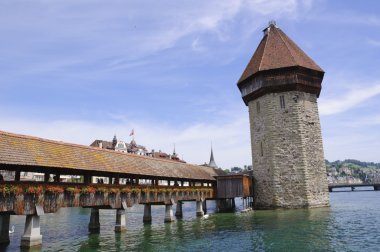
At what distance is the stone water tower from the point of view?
26797mm

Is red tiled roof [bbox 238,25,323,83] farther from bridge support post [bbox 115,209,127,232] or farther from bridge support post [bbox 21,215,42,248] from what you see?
bridge support post [bbox 21,215,42,248]

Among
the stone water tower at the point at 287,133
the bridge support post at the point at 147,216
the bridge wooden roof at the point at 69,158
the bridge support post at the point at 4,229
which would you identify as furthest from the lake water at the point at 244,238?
the stone water tower at the point at 287,133

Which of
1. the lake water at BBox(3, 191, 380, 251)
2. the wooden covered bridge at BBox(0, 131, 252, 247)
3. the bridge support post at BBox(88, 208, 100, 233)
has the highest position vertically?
the wooden covered bridge at BBox(0, 131, 252, 247)

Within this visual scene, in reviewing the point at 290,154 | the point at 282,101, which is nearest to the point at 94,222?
the point at 290,154

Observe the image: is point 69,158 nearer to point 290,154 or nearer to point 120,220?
point 120,220

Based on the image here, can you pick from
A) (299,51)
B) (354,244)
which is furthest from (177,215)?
(299,51)

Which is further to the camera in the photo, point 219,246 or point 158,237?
point 158,237

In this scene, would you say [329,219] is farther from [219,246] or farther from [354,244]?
[219,246]

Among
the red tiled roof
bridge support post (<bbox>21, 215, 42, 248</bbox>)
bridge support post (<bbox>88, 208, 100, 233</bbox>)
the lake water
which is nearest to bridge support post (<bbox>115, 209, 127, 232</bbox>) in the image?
the lake water

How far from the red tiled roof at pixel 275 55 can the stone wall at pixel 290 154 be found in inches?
105

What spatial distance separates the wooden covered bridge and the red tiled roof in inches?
503

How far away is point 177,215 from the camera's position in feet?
91.6

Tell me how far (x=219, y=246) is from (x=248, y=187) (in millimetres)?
16504

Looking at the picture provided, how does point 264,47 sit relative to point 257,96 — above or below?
above
